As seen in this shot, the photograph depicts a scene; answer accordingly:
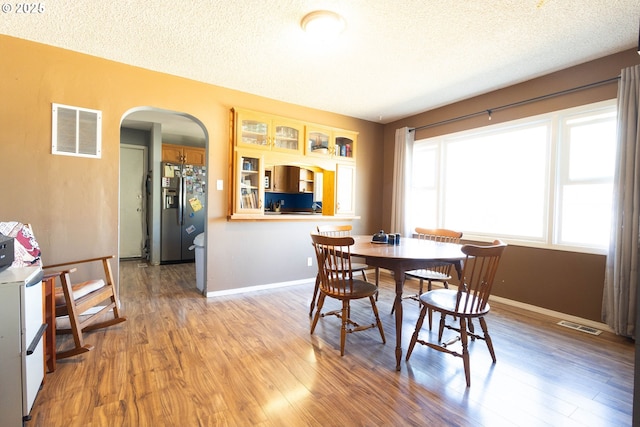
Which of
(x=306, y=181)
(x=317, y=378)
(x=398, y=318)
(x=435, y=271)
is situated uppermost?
(x=306, y=181)

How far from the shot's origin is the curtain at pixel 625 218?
95.7 inches

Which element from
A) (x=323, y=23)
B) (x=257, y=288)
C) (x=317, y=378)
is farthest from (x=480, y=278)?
(x=257, y=288)

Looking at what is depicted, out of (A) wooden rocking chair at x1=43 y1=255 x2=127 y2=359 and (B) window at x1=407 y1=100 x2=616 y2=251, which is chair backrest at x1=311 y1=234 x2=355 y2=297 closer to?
(A) wooden rocking chair at x1=43 y1=255 x2=127 y2=359

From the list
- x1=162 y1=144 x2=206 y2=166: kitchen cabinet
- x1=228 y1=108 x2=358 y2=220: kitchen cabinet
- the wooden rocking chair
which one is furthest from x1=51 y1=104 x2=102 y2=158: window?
x1=162 y1=144 x2=206 y2=166: kitchen cabinet

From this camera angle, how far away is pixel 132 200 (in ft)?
18.3

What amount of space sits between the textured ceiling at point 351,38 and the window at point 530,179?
24.2 inches

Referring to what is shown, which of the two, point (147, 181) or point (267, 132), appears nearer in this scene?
point (267, 132)

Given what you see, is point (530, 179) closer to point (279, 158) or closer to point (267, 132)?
point (279, 158)

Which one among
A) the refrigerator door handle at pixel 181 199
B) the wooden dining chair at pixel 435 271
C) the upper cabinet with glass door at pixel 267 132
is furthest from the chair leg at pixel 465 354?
the refrigerator door handle at pixel 181 199

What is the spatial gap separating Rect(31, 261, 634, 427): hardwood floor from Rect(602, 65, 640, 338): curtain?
0.26 meters

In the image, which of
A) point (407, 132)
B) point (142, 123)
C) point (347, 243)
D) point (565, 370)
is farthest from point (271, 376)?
point (142, 123)

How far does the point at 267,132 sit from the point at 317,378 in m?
2.94

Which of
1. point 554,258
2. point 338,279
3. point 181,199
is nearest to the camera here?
point 338,279

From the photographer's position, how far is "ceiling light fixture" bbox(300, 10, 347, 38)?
2115mm
